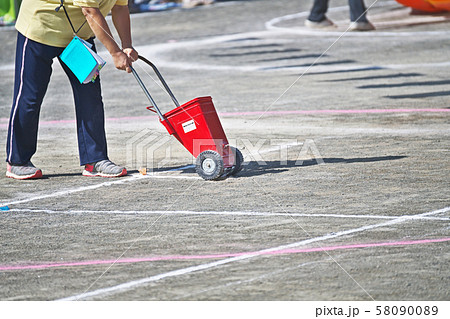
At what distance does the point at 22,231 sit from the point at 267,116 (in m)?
5.17

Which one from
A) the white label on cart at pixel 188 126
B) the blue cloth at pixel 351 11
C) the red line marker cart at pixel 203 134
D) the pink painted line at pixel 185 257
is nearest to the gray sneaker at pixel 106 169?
the red line marker cart at pixel 203 134

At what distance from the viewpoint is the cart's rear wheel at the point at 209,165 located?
768 cm

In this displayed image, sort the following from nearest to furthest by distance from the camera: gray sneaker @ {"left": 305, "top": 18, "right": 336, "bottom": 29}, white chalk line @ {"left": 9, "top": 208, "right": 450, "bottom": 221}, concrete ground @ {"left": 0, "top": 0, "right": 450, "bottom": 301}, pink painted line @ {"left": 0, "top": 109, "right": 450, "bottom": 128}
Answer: concrete ground @ {"left": 0, "top": 0, "right": 450, "bottom": 301} < white chalk line @ {"left": 9, "top": 208, "right": 450, "bottom": 221} < pink painted line @ {"left": 0, "top": 109, "right": 450, "bottom": 128} < gray sneaker @ {"left": 305, "top": 18, "right": 336, "bottom": 29}

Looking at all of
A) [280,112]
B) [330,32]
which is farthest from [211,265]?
[330,32]

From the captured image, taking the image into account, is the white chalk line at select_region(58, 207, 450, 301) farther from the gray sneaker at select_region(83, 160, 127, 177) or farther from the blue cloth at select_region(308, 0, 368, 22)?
the blue cloth at select_region(308, 0, 368, 22)

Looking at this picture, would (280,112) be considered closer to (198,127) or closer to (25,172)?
(198,127)

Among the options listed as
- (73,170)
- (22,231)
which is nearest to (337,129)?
(73,170)

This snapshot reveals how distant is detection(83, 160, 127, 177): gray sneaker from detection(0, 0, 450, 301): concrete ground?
4.0 inches

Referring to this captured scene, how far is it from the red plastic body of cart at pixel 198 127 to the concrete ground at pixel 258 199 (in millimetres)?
329

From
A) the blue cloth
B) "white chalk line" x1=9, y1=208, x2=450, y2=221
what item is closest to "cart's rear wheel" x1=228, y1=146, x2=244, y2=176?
"white chalk line" x1=9, y1=208, x2=450, y2=221

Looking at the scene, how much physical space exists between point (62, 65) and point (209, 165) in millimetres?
1634

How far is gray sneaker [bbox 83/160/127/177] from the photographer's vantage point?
8.24 metres

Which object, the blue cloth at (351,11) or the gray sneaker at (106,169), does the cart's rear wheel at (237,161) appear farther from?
the blue cloth at (351,11)

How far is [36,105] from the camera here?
8102 millimetres
